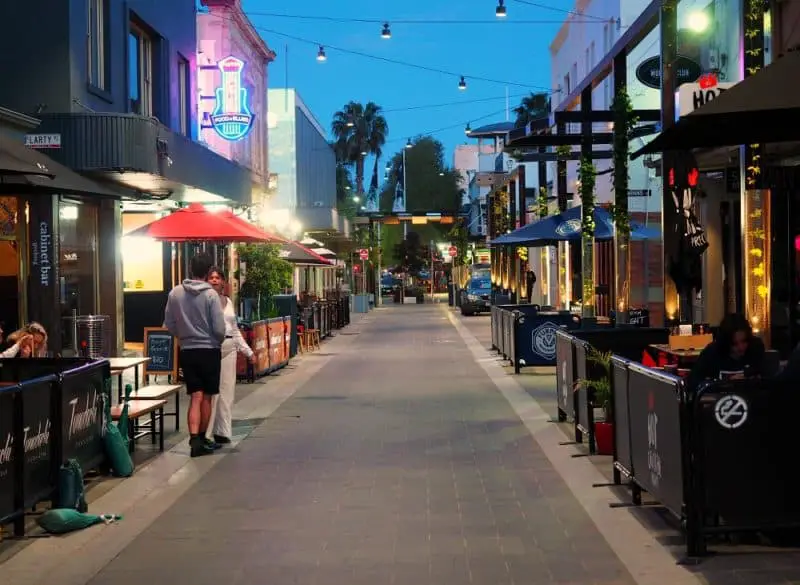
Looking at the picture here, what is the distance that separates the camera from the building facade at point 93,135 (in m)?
15.0

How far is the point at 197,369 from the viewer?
432 inches

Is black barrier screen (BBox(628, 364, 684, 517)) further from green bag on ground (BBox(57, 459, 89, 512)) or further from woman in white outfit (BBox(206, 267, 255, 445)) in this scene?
woman in white outfit (BBox(206, 267, 255, 445))

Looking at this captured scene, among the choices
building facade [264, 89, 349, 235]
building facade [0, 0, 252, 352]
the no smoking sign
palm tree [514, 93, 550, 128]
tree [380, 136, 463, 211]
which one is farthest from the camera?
tree [380, 136, 463, 211]

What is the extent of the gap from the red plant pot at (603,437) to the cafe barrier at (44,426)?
4651 mm

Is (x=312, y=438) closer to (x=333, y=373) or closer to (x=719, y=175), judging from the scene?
(x=333, y=373)

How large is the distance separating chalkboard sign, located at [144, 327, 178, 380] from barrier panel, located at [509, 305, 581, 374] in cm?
643

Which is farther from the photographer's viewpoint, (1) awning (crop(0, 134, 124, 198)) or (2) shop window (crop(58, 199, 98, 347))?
(2) shop window (crop(58, 199, 98, 347))

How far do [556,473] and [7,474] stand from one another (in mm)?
4820

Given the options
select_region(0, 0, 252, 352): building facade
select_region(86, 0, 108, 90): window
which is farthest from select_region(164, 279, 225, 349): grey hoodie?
select_region(86, 0, 108, 90): window

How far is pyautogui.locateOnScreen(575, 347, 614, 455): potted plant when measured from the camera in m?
10.5

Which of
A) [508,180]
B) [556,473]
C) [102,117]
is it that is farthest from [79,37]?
[508,180]

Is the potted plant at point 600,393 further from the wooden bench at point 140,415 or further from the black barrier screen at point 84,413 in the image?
the black barrier screen at point 84,413

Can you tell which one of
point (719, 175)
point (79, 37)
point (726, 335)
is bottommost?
point (726, 335)

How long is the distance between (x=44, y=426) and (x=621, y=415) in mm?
4331
